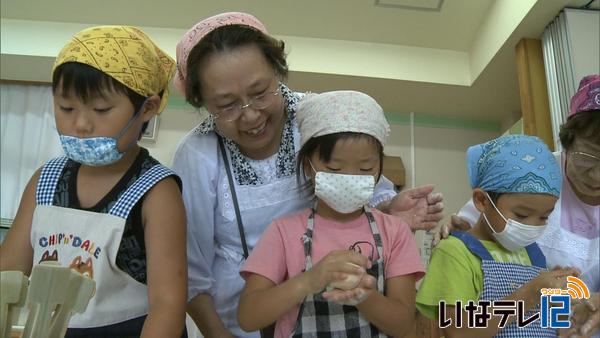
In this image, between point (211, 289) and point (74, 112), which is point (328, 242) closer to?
point (211, 289)

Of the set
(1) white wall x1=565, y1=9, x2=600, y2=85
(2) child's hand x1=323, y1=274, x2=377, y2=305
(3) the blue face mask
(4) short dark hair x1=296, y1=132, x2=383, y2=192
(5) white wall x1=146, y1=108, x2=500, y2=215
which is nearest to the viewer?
(2) child's hand x1=323, y1=274, x2=377, y2=305

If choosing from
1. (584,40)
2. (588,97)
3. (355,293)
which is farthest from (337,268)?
(584,40)

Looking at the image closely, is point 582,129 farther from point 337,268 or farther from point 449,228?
point 337,268

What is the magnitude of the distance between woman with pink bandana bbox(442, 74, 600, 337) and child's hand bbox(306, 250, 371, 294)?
0.57 metres

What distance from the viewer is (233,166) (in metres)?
1.27

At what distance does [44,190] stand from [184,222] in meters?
0.30

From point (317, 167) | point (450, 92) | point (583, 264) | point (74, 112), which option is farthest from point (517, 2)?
point (74, 112)

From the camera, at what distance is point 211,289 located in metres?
1.25

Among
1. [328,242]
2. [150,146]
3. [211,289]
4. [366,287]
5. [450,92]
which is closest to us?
[366,287]

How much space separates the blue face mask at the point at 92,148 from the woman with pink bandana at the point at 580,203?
879mm

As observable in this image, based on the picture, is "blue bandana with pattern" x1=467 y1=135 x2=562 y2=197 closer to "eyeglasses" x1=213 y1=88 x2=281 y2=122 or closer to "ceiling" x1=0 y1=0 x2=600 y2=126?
"eyeglasses" x1=213 y1=88 x2=281 y2=122

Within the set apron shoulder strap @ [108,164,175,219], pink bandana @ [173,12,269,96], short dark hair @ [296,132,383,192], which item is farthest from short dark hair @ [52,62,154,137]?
short dark hair @ [296,132,383,192]

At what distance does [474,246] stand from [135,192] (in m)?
0.79

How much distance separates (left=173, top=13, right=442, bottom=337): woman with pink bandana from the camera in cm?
113
